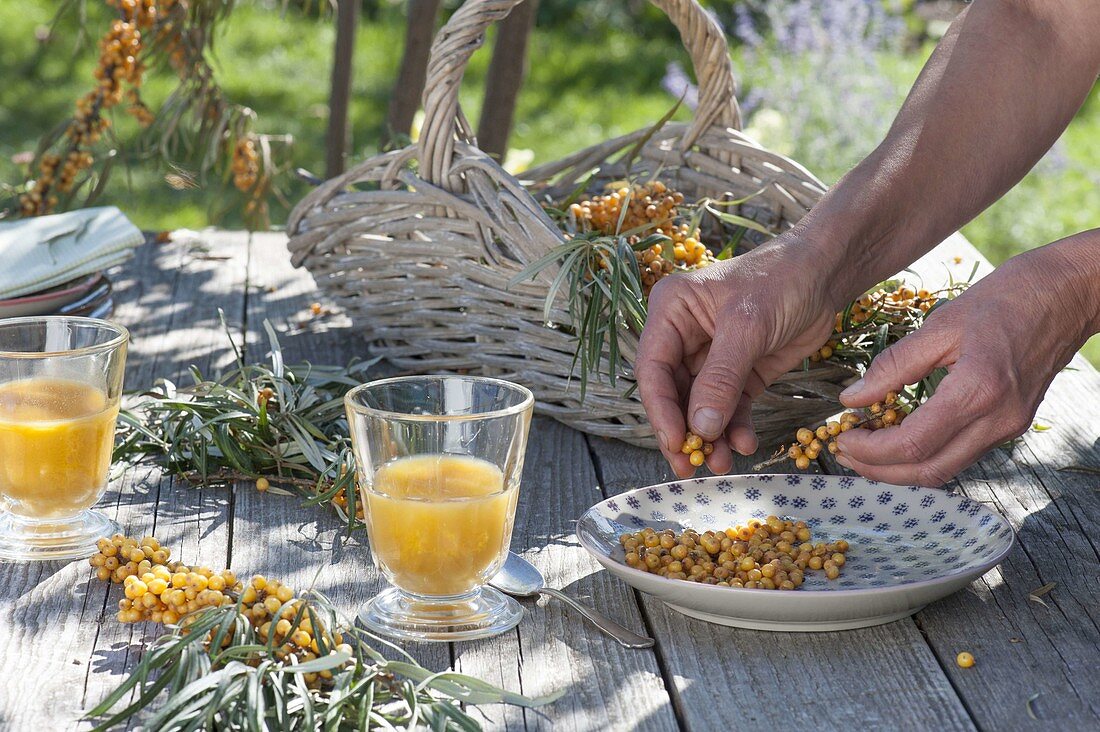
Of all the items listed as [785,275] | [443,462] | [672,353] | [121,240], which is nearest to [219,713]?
[443,462]

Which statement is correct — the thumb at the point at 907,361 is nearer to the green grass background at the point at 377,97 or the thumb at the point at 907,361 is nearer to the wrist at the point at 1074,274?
the wrist at the point at 1074,274

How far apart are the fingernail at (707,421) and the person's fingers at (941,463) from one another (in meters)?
0.13

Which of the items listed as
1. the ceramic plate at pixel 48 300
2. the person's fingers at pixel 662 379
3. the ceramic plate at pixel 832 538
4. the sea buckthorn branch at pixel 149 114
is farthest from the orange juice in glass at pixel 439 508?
the sea buckthorn branch at pixel 149 114

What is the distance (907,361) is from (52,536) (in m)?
0.86

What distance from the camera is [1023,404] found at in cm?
116

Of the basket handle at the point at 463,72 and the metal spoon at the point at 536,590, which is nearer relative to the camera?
the metal spoon at the point at 536,590

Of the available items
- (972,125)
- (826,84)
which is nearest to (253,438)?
(972,125)

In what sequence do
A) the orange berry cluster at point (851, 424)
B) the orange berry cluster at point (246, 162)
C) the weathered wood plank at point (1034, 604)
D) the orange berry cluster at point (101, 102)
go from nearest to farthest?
the weathered wood plank at point (1034, 604) < the orange berry cluster at point (851, 424) < the orange berry cluster at point (101, 102) < the orange berry cluster at point (246, 162)

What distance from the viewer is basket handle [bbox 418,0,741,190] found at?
158 cm

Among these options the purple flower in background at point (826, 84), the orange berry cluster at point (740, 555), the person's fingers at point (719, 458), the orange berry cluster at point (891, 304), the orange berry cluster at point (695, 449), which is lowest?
the purple flower in background at point (826, 84)

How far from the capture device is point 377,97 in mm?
5461

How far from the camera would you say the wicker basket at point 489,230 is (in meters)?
1.56

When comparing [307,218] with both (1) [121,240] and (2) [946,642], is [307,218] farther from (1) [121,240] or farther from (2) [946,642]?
(2) [946,642]

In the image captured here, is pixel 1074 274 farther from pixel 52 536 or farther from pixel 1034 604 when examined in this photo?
pixel 52 536
